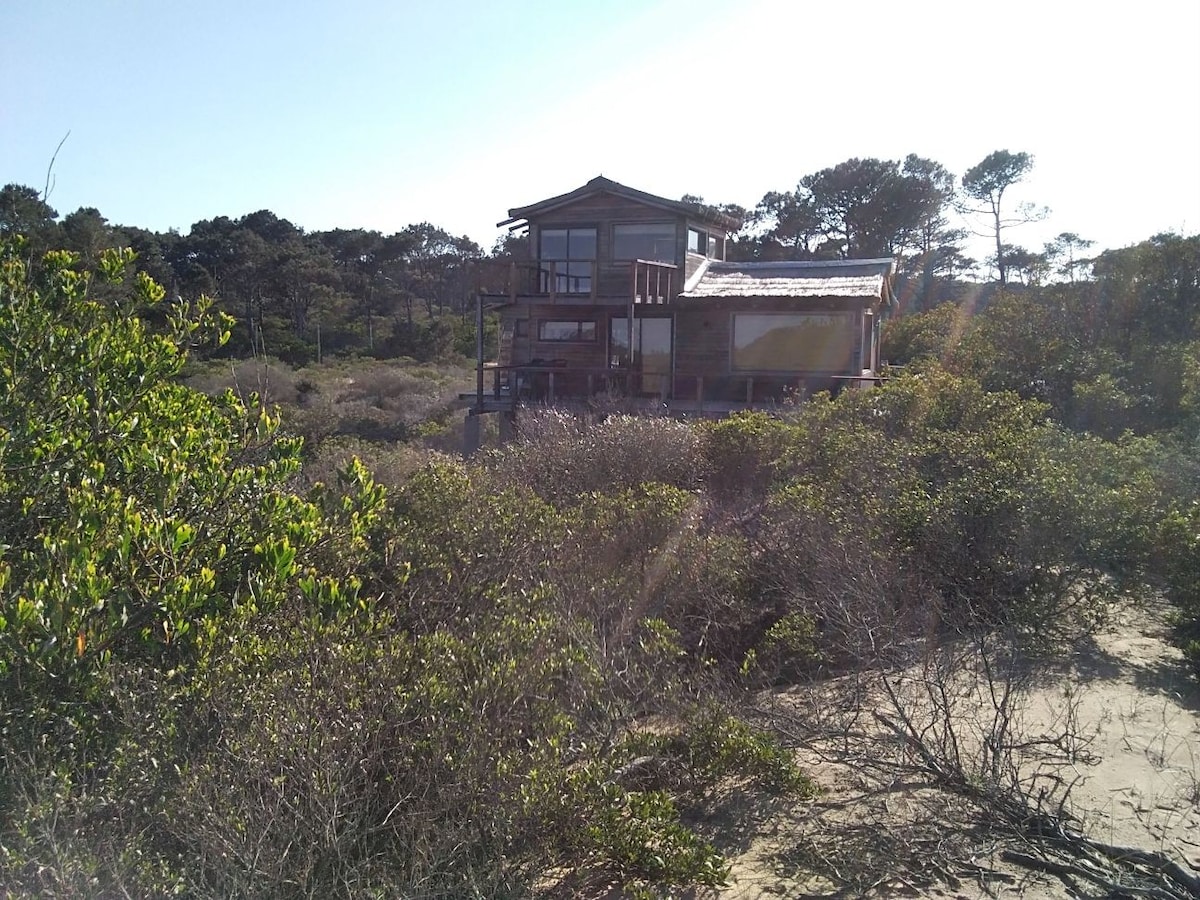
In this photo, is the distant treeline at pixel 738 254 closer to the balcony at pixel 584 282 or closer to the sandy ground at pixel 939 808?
the balcony at pixel 584 282

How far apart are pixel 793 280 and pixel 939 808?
15.9 metres

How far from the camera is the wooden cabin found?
18.9 meters

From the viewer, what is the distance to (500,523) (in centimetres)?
553

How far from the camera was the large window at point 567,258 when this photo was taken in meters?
20.0

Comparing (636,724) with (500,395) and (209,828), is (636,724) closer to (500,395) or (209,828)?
(209,828)

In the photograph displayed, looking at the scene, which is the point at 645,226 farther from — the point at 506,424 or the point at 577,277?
the point at 506,424

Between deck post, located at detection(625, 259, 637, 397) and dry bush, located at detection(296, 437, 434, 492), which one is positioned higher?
deck post, located at detection(625, 259, 637, 397)

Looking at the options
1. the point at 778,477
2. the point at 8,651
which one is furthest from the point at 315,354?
the point at 8,651

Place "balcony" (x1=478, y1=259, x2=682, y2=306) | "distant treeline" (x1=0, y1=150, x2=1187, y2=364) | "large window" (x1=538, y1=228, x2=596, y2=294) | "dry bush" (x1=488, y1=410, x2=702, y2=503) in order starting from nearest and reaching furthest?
"dry bush" (x1=488, y1=410, x2=702, y2=503) < "balcony" (x1=478, y1=259, x2=682, y2=306) < "large window" (x1=538, y1=228, x2=596, y2=294) < "distant treeline" (x1=0, y1=150, x2=1187, y2=364)

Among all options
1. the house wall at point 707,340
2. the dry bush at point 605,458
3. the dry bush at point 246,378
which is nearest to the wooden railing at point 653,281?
the house wall at point 707,340

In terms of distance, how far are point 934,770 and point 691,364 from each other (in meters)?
15.8

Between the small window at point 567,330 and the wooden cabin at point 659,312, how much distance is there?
0.07 ft

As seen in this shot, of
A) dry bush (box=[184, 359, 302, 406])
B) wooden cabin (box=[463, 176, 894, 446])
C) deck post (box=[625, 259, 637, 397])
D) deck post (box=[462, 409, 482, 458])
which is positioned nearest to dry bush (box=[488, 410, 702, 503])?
deck post (box=[625, 259, 637, 397])

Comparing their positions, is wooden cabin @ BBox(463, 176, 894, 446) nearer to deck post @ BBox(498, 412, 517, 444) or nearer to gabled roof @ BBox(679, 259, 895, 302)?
gabled roof @ BBox(679, 259, 895, 302)
